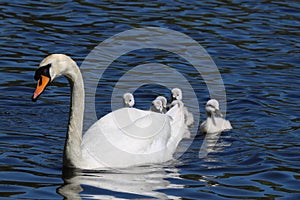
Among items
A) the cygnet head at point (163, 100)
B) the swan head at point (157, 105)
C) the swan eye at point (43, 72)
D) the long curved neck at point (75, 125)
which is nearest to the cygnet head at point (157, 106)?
the swan head at point (157, 105)

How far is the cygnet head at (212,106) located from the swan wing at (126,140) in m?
1.28

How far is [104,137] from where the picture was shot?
10305 mm

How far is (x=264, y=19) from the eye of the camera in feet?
58.3

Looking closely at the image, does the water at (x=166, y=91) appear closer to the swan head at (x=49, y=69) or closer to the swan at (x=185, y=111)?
the swan at (x=185, y=111)

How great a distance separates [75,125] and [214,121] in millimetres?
2803

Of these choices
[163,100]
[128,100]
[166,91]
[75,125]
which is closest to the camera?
[75,125]

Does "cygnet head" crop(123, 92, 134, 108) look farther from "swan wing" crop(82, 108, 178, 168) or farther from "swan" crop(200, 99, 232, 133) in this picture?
"swan wing" crop(82, 108, 178, 168)

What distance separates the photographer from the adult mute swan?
980 centimetres

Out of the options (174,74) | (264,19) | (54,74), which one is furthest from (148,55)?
(54,74)

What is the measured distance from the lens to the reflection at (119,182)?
30.5 feet

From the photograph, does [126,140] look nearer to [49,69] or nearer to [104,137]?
[104,137]

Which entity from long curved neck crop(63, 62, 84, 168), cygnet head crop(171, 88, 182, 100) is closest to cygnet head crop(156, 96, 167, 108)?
cygnet head crop(171, 88, 182, 100)

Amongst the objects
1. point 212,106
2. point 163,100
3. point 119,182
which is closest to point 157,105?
point 163,100

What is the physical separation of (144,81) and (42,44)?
2470 millimetres
